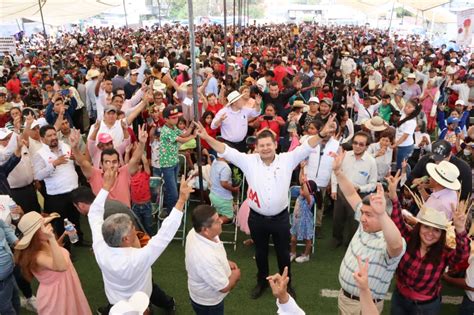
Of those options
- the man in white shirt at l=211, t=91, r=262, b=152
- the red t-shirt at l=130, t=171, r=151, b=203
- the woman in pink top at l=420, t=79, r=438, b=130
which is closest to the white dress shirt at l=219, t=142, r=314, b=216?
the red t-shirt at l=130, t=171, r=151, b=203

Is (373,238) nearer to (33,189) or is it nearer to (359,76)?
(33,189)

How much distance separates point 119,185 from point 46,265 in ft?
4.68

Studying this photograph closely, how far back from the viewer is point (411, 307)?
308cm

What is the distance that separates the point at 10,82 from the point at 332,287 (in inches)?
353

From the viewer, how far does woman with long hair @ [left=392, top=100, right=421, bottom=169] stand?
6329 millimetres

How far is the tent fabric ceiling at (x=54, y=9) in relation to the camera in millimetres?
15167

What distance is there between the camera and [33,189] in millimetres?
5047

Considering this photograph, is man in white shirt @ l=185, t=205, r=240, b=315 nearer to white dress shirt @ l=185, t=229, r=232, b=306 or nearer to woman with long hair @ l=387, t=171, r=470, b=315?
white dress shirt @ l=185, t=229, r=232, b=306

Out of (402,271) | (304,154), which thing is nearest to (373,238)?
(402,271)

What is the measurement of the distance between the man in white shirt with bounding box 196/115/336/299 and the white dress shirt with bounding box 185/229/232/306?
878 millimetres

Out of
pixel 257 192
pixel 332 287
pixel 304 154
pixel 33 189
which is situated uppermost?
pixel 304 154

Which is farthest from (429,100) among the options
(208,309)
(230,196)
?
(208,309)

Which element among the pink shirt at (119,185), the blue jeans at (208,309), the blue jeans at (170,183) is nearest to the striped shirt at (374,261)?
the blue jeans at (208,309)

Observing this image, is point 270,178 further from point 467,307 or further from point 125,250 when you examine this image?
point 467,307
